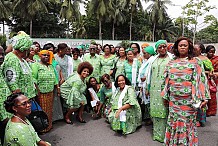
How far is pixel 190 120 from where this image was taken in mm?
3008

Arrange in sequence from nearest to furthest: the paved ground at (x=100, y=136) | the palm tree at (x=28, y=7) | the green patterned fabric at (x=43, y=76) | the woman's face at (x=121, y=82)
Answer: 1. the paved ground at (x=100, y=136)
2. the green patterned fabric at (x=43, y=76)
3. the woman's face at (x=121, y=82)
4. the palm tree at (x=28, y=7)

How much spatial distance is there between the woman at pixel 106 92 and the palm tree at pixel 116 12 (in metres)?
26.6

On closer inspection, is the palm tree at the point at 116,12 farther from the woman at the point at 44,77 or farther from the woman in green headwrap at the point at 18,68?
the woman in green headwrap at the point at 18,68

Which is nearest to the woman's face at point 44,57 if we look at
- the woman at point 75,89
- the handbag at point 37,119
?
the woman at point 75,89

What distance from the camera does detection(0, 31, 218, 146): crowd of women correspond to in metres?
2.76

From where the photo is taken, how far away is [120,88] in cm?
457

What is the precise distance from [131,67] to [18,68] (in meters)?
2.60

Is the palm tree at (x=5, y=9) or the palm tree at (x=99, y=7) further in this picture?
the palm tree at (x=99, y=7)

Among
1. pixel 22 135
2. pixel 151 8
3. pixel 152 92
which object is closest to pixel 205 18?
pixel 151 8

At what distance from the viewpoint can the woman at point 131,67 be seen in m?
4.95

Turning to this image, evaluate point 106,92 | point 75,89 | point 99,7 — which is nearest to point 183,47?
point 75,89

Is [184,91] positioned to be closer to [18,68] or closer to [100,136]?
[100,136]

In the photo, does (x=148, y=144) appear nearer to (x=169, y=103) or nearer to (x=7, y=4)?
(x=169, y=103)

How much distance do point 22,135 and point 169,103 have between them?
1891 millimetres
